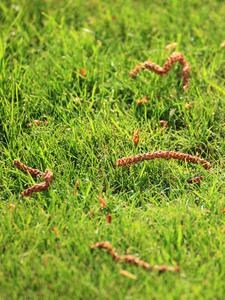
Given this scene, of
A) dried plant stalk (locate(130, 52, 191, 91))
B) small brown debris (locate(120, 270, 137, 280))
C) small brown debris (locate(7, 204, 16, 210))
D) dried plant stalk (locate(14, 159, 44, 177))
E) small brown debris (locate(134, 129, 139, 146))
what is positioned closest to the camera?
small brown debris (locate(120, 270, 137, 280))

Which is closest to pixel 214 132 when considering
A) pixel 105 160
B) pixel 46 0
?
pixel 105 160

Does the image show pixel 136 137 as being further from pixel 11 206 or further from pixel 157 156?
pixel 11 206

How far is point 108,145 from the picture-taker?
269cm

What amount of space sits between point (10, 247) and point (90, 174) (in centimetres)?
78

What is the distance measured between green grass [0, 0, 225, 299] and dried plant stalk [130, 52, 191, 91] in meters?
0.07

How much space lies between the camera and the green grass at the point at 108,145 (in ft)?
6.21

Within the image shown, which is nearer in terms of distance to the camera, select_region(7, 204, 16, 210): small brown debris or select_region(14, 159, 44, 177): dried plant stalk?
select_region(7, 204, 16, 210): small brown debris

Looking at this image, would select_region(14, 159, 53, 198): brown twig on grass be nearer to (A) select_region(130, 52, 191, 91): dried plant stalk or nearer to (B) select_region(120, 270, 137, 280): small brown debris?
(B) select_region(120, 270, 137, 280): small brown debris

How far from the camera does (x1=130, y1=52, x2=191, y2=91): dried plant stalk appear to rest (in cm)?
317

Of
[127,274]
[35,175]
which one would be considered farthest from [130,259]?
[35,175]

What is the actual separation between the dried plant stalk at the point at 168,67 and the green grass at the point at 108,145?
2.6 inches

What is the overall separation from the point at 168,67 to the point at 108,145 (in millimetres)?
1083

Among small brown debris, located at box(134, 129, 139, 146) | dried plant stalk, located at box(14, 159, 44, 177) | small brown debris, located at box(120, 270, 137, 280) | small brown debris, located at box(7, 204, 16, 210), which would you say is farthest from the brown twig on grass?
small brown debris, located at box(120, 270, 137, 280)

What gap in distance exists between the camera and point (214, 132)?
2857 mm
